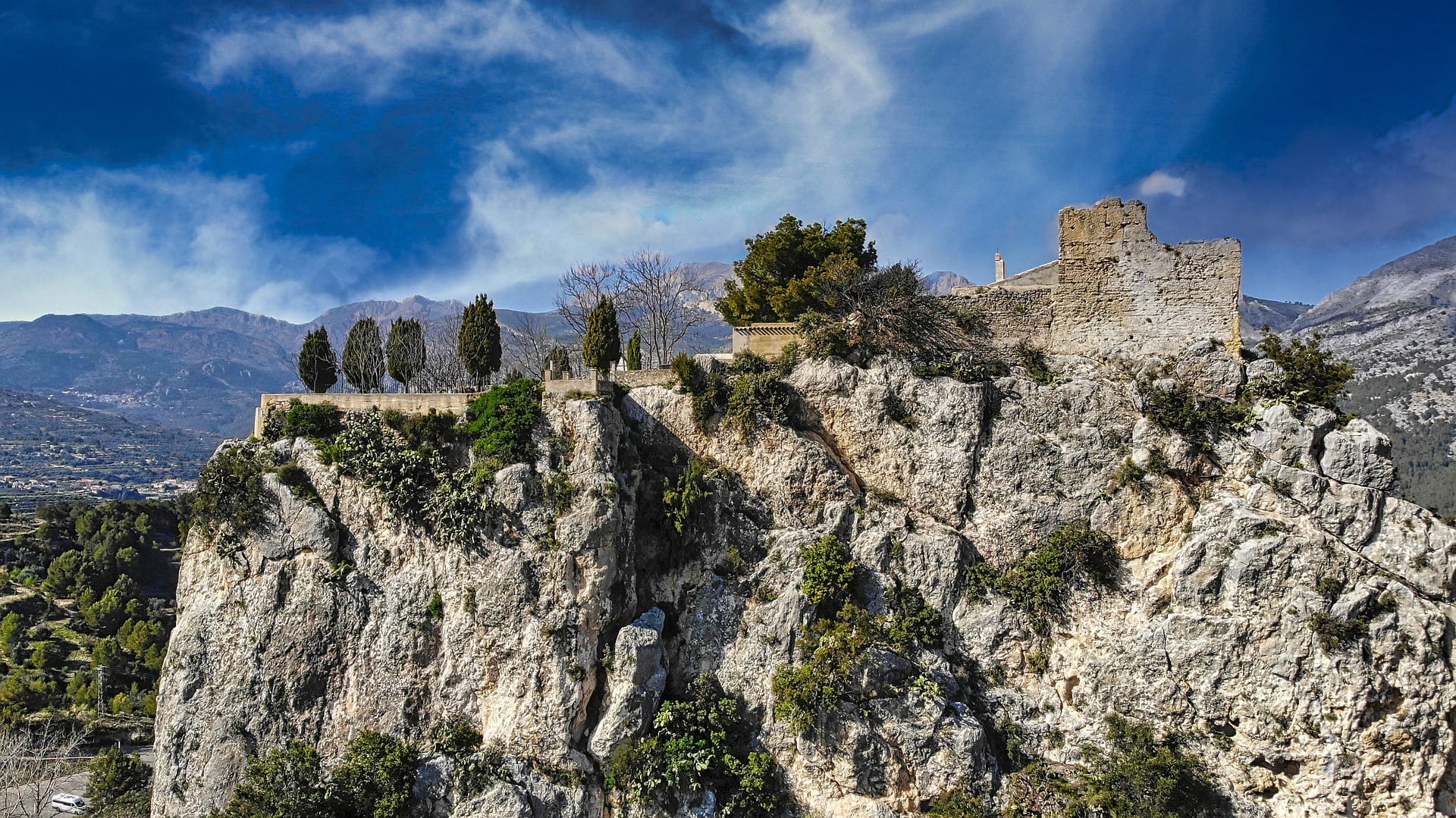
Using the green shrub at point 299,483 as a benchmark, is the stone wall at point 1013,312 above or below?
above

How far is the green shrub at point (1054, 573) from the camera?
A: 24.1 m

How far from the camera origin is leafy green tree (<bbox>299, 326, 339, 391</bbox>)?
3094 centimetres

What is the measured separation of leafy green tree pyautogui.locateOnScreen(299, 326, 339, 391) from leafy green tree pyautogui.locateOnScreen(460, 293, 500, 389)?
6660 millimetres

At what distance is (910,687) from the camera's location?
934 inches

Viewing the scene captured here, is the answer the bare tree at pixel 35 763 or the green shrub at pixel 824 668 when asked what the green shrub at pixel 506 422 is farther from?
the bare tree at pixel 35 763

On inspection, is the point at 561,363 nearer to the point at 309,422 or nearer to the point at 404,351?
the point at 404,351

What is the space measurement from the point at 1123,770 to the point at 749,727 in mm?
11435

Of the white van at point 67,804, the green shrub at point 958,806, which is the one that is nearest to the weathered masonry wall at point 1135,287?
the green shrub at point 958,806

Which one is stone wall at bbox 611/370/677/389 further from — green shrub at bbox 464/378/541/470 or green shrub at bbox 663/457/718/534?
green shrub at bbox 663/457/718/534

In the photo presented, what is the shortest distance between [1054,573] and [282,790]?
25.6 metres

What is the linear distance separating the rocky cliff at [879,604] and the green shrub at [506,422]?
0.68 m

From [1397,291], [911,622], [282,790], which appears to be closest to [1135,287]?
[911,622]

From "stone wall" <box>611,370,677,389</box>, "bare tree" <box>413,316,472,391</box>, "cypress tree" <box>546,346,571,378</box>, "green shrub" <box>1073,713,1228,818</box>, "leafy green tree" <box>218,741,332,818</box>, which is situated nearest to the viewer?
"green shrub" <box>1073,713,1228,818</box>

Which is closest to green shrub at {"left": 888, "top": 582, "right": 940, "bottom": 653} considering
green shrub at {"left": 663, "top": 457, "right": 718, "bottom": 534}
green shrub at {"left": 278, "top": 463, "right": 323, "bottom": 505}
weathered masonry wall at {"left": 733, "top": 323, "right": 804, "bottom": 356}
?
green shrub at {"left": 663, "top": 457, "right": 718, "bottom": 534}
